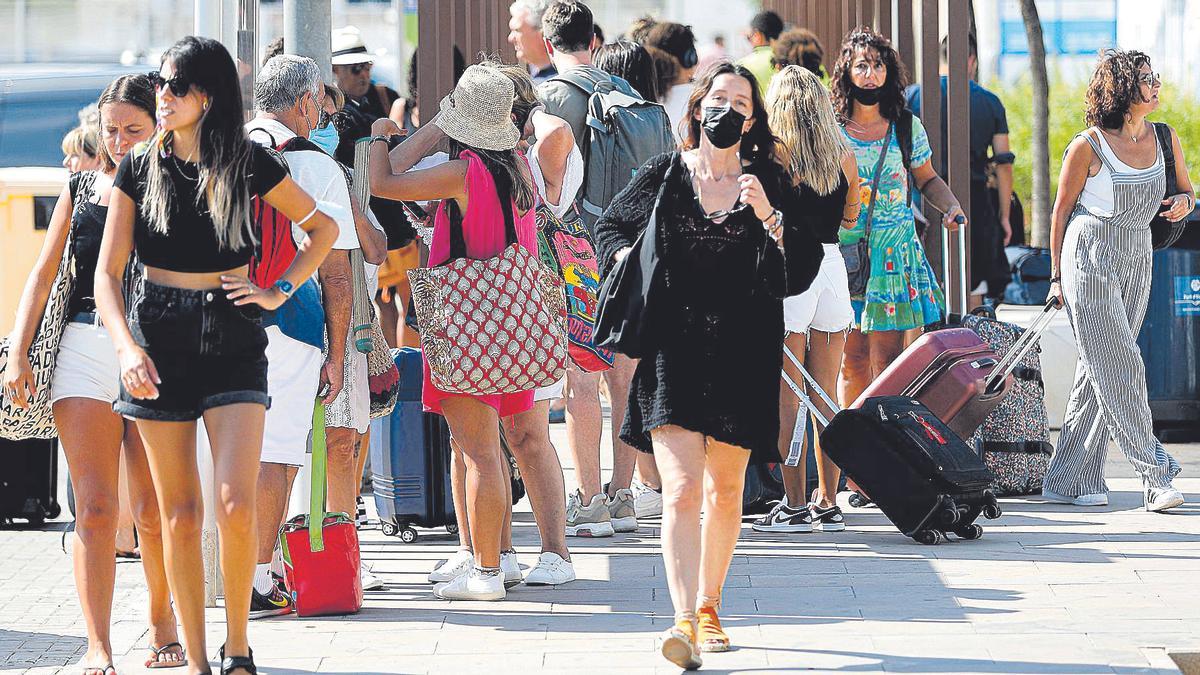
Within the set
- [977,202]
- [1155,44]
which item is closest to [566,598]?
[977,202]

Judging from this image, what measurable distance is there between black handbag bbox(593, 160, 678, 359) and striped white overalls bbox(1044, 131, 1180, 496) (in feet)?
10.6

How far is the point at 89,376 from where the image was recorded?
16.3 feet

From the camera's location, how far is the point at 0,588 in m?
6.64

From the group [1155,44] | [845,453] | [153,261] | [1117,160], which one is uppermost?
[1155,44]

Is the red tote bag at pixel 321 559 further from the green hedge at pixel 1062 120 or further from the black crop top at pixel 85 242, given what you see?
the green hedge at pixel 1062 120

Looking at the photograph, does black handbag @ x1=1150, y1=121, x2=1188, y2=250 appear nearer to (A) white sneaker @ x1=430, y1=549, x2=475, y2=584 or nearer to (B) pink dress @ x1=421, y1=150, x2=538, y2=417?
(B) pink dress @ x1=421, y1=150, x2=538, y2=417

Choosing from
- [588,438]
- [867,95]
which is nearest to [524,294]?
[588,438]

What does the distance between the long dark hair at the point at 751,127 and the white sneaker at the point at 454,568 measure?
5.84ft

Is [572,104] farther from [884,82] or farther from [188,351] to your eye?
[188,351]

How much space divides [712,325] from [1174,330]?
5594mm

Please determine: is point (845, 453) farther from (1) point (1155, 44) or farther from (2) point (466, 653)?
(1) point (1155, 44)

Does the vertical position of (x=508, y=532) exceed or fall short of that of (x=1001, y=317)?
it falls short

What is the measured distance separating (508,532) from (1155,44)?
22.5 metres

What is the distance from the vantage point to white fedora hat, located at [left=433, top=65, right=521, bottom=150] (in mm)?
5855
